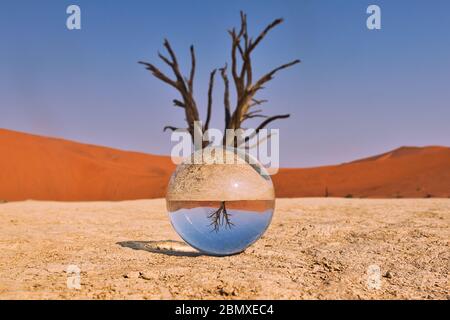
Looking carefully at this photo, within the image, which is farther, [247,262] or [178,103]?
[178,103]

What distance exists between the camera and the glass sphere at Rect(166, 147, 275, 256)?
4.08 meters

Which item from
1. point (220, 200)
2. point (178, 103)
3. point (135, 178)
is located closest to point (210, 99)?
point (178, 103)

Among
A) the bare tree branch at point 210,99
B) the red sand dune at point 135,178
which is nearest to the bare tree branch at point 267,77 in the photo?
the bare tree branch at point 210,99

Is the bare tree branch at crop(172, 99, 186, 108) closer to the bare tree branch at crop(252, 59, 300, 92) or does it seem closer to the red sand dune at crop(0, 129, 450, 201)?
the bare tree branch at crop(252, 59, 300, 92)

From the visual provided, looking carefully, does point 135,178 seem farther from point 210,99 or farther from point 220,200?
point 220,200

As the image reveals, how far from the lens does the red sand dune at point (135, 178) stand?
27250mm

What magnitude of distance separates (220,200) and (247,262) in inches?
27.5

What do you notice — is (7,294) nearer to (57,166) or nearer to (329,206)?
(329,206)

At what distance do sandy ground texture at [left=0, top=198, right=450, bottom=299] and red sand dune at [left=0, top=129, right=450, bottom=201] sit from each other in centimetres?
1892

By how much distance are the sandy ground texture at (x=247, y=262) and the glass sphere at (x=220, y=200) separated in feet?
0.83

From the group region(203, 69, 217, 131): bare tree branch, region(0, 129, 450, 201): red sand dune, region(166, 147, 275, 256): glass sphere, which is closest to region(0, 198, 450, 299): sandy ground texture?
region(166, 147, 275, 256): glass sphere

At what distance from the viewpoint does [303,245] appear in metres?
5.34

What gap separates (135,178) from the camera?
34.7m
